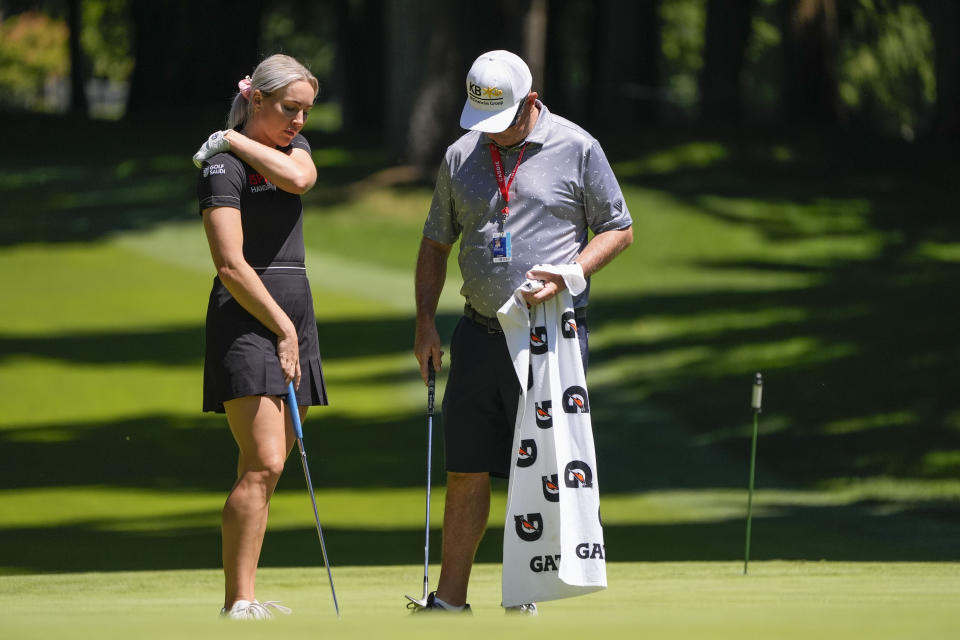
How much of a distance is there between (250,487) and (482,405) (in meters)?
0.93

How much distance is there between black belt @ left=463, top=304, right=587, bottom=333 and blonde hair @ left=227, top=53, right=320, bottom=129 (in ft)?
3.27

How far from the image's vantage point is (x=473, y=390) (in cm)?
630

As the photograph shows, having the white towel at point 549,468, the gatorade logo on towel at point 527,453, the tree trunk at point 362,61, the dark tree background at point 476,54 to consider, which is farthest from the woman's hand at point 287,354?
the tree trunk at point 362,61

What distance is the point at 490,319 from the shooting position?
6270 mm

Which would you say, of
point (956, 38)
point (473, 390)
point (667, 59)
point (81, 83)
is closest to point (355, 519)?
point (473, 390)

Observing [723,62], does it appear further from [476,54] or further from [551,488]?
[551,488]

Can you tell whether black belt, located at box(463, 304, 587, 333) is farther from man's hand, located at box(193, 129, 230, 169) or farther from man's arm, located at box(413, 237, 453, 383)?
man's hand, located at box(193, 129, 230, 169)

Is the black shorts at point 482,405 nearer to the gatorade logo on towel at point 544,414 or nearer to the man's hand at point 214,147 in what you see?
the gatorade logo on towel at point 544,414

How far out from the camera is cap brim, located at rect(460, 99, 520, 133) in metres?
6.01

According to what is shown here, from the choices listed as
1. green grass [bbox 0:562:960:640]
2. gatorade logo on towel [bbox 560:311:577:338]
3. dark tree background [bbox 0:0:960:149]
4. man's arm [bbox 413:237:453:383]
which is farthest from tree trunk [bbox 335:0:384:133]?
gatorade logo on towel [bbox 560:311:577:338]

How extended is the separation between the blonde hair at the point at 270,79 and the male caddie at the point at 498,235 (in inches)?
23.6

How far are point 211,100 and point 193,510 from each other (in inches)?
992

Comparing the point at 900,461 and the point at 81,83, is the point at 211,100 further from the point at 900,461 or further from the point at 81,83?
the point at 900,461

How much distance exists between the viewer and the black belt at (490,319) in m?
6.26
